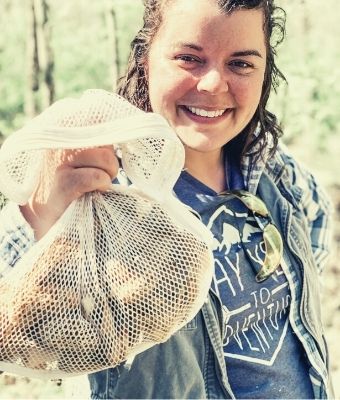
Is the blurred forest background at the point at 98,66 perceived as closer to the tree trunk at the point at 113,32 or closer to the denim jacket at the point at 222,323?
the tree trunk at the point at 113,32

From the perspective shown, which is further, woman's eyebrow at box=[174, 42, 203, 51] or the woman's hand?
woman's eyebrow at box=[174, 42, 203, 51]

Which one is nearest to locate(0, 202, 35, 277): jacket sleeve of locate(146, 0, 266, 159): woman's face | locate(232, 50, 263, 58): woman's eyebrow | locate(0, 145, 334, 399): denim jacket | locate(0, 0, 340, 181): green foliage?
locate(0, 145, 334, 399): denim jacket

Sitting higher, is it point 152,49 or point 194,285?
point 152,49

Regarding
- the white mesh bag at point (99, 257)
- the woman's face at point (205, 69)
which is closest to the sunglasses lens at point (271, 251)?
the woman's face at point (205, 69)

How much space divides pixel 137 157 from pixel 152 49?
17.0 inches

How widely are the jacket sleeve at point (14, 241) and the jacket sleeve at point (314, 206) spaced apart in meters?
0.99

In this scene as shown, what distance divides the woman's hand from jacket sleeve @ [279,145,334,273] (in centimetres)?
93

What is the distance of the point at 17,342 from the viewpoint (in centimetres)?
96

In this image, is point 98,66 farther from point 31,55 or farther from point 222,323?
point 222,323

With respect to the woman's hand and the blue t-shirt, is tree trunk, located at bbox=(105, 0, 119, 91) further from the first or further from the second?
the woman's hand

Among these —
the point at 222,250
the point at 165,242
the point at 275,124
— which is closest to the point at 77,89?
the point at 275,124

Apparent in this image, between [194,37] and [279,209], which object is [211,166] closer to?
[279,209]

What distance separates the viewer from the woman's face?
128 cm

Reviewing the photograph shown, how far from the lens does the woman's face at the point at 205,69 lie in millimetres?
1279
